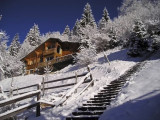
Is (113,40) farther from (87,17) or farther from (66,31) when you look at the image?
(66,31)

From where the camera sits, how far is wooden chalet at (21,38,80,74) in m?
35.0

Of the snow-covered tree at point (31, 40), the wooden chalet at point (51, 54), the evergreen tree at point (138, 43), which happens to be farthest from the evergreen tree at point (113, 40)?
the snow-covered tree at point (31, 40)

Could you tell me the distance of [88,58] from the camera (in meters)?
21.9

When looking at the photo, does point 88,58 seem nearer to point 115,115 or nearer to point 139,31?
point 139,31

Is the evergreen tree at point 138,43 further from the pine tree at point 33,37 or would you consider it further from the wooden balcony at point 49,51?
the pine tree at point 33,37

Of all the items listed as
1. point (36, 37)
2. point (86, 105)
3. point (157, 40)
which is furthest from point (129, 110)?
point (36, 37)

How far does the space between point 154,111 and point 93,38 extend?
110 feet

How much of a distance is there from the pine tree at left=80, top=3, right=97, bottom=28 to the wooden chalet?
45.1 ft

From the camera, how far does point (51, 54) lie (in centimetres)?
3869

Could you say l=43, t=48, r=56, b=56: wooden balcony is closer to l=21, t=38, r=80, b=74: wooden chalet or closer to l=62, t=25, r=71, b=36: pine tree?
l=21, t=38, r=80, b=74: wooden chalet

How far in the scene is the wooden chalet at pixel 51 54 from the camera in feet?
115

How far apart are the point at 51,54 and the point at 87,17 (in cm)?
2106

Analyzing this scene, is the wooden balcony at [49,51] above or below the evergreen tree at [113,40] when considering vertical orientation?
below

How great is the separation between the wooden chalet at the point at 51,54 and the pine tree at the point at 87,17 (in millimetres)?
13746
